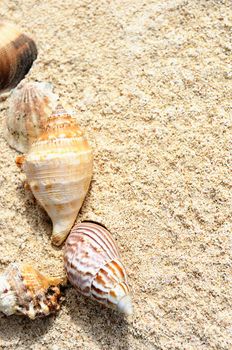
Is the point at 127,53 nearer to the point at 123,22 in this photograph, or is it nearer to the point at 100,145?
the point at 123,22

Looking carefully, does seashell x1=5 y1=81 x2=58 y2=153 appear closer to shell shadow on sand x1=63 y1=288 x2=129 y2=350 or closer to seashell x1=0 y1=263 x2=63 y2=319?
seashell x1=0 y1=263 x2=63 y2=319

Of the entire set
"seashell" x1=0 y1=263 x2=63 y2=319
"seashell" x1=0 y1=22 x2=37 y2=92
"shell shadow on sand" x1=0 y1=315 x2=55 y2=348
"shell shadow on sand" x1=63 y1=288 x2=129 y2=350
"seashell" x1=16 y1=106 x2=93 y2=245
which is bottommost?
"shell shadow on sand" x1=0 y1=315 x2=55 y2=348

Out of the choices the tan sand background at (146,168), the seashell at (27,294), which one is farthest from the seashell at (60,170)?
the seashell at (27,294)

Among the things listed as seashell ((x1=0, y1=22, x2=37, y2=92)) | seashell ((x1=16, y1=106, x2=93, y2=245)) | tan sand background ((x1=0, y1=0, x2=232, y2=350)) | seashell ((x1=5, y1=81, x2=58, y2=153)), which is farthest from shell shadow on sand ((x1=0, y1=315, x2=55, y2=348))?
seashell ((x1=0, y1=22, x2=37, y2=92))

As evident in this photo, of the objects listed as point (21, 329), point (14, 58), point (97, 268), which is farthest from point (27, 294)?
point (14, 58)

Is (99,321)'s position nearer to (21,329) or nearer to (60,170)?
(21,329)

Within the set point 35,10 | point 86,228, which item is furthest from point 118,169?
point 35,10

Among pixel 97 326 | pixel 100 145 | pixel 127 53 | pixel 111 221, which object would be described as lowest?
pixel 97 326
